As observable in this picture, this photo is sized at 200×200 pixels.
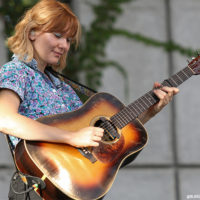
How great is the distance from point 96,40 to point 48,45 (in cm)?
214

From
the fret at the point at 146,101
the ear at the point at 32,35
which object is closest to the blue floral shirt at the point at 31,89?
the ear at the point at 32,35

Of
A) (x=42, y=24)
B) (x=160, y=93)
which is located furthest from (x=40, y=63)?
(x=160, y=93)

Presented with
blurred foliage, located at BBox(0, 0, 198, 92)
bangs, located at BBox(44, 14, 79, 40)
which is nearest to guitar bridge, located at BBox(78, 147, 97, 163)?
bangs, located at BBox(44, 14, 79, 40)

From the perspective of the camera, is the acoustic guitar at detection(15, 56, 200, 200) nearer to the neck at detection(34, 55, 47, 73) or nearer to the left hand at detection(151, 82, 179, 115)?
the left hand at detection(151, 82, 179, 115)

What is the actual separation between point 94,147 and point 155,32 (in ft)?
8.23

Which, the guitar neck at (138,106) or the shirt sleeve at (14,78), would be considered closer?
the shirt sleeve at (14,78)

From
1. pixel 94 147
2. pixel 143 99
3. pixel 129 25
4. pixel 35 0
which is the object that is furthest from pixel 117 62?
pixel 94 147

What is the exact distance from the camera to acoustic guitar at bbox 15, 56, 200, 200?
2.04 metres

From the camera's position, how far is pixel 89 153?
87.0 inches

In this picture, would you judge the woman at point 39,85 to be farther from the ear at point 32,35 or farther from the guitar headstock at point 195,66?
the guitar headstock at point 195,66

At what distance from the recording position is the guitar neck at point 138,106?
2441 millimetres

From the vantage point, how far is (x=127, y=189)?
4.35 metres

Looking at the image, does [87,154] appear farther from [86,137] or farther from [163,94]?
[163,94]

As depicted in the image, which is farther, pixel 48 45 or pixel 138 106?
pixel 138 106
